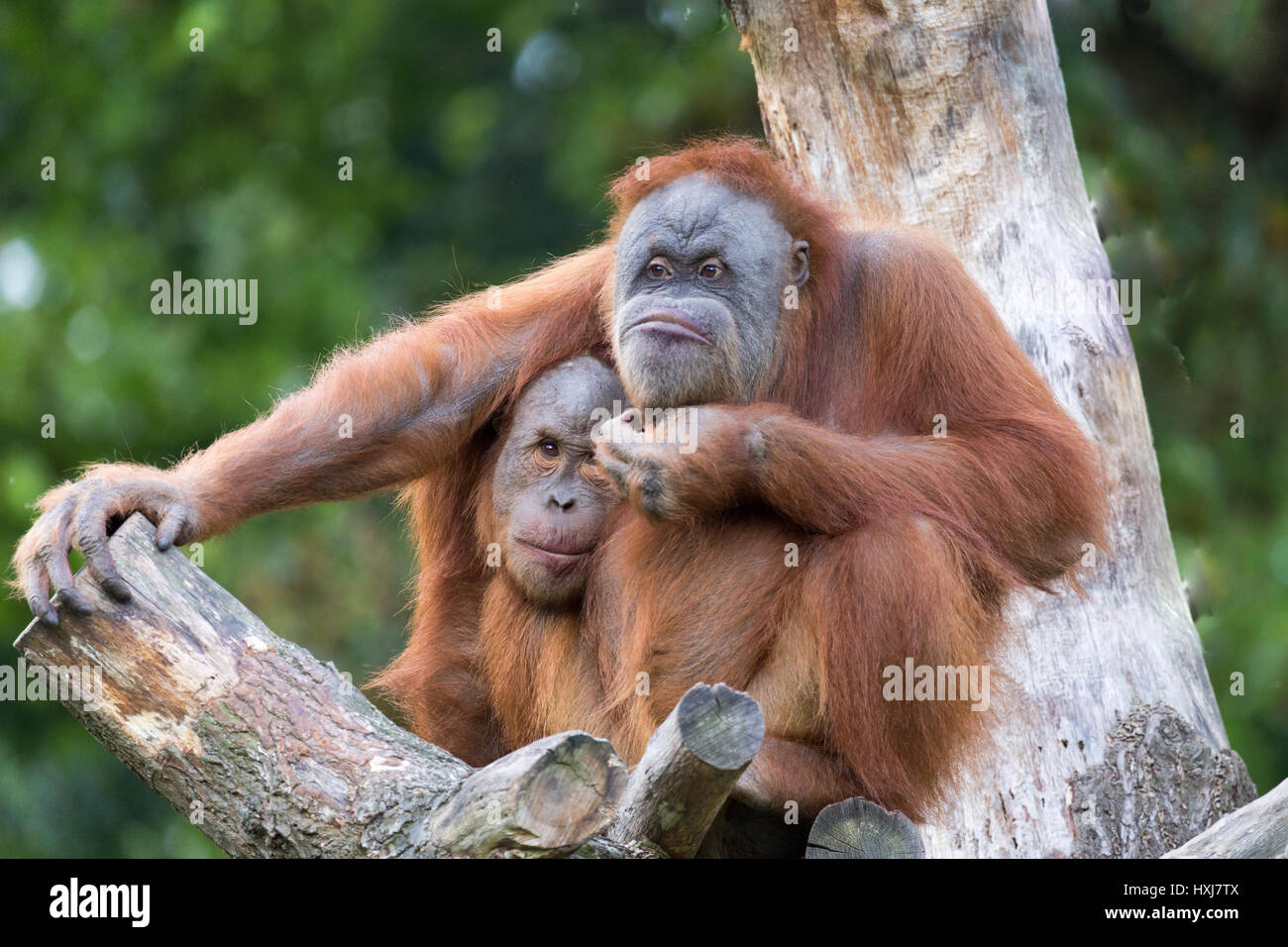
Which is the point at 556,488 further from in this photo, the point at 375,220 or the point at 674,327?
the point at 375,220

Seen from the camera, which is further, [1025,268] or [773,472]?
[1025,268]

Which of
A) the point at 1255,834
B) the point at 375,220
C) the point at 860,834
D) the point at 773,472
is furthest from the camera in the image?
the point at 375,220

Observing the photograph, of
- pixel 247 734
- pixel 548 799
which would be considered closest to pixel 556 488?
pixel 247 734

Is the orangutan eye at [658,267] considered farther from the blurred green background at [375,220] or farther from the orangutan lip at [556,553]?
the blurred green background at [375,220]

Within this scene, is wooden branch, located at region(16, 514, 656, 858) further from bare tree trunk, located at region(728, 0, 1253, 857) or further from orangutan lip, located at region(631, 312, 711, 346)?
bare tree trunk, located at region(728, 0, 1253, 857)

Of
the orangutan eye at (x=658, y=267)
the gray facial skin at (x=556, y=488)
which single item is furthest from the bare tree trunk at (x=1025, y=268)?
the gray facial skin at (x=556, y=488)

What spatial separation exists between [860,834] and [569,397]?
1670 mm

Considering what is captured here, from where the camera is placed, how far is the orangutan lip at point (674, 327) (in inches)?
163

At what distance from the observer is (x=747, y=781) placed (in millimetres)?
3766

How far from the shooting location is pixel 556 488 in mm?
4523

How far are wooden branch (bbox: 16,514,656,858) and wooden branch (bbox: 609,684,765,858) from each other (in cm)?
9

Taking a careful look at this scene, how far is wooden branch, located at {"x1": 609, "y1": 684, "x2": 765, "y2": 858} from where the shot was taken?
3227 mm

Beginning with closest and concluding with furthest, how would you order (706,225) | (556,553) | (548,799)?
(548,799), (706,225), (556,553)
